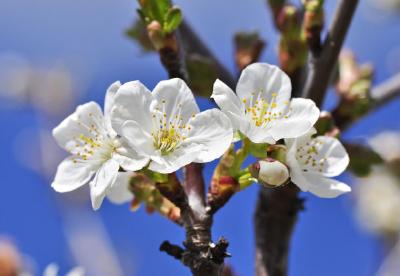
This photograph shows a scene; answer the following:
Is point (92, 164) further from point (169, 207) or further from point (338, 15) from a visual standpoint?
point (338, 15)

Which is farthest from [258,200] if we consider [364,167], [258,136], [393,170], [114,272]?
[114,272]

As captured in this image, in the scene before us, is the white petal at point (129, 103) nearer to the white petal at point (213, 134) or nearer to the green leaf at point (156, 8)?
the white petal at point (213, 134)

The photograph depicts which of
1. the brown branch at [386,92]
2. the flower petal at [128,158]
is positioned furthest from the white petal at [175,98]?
the brown branch at [386,92]

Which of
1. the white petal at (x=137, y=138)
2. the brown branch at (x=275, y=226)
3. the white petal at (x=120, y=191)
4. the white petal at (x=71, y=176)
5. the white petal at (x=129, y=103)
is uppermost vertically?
the white petal at (x=129, y=103)

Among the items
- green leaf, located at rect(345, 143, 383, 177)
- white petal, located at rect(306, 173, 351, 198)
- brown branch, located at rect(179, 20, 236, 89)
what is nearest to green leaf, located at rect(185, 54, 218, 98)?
brown branch, located at rect(179, 20, 236, 89)

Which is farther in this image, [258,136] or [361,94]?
[361,94]

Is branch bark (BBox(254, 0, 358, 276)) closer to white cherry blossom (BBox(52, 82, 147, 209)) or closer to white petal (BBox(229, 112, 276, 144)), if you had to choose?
white petal (BBox(229, 112, 276, 144))
